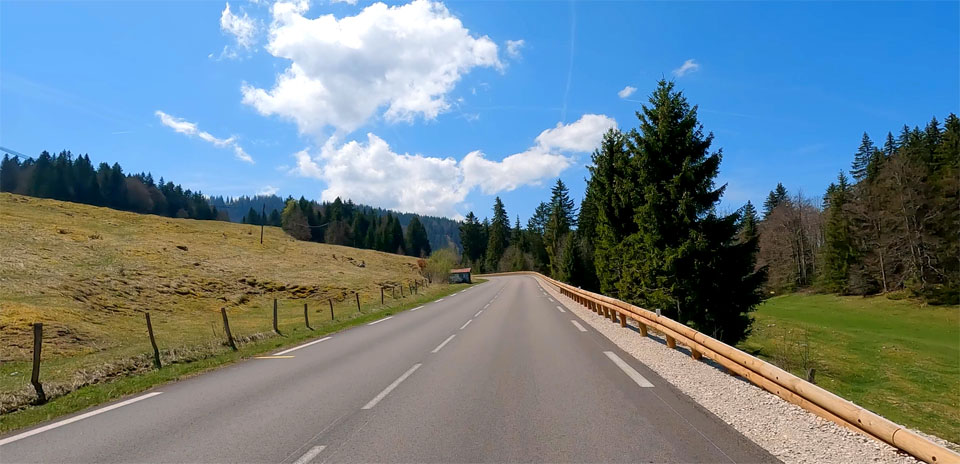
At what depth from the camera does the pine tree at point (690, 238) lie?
1791cm

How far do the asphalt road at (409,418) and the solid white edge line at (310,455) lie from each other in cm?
2

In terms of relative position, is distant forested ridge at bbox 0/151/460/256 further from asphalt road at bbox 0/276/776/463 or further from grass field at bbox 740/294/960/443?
asphalt road at bbox 0/276/776/463

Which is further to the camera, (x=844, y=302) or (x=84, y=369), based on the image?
(x=844, y=302)

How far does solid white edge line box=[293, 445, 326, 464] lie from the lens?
4.36 metres

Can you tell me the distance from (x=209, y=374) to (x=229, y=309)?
79.0 ft

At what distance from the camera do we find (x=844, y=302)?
142 ft

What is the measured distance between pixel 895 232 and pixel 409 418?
1922 inches

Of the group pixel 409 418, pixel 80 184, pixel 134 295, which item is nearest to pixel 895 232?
pixel 409 418

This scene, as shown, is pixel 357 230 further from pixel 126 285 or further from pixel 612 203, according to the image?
pixel 612 203

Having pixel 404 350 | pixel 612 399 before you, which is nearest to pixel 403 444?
pixel 612 399

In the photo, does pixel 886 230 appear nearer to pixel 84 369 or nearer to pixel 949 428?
pixel 949 428

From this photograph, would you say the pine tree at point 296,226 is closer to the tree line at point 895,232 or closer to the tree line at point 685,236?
the tree line at point 895,232

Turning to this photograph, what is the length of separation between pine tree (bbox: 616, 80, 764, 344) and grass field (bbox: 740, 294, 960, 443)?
224 cm

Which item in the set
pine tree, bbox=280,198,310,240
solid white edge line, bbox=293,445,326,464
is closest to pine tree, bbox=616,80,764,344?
solid white edge line, bbox=293,445,326,464
